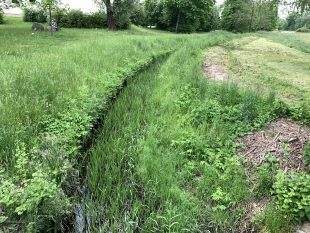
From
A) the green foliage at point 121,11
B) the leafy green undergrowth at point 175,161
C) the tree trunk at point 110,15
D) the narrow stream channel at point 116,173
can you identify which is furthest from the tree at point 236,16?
the narrow stream channel at point 116,173

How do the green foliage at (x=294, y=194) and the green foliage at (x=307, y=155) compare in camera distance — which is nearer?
the green foliage at (x=294, y=194)

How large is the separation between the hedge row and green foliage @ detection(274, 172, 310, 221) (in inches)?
1371

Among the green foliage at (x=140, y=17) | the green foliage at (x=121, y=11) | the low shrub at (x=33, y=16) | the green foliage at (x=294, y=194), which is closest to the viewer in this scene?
the green foliage at (x=294, y=194)

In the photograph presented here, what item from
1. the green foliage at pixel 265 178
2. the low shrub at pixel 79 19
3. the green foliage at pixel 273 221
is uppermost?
the low shrub at pixel 79 19

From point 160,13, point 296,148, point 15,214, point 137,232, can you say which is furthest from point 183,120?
point 160,13

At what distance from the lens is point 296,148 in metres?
7.34

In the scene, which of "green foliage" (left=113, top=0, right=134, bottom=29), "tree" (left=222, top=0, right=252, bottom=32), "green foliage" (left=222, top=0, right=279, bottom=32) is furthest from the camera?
"tree" (left=222, top=0, right=252, bottom=32)

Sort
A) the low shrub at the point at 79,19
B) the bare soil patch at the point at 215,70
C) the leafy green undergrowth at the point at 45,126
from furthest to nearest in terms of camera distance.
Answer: the low shrub at the point at 79,19, the bare soil patch at the point at 215,70, the leafy green undergrowth at the point at 45,126

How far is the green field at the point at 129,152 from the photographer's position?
5.38 meters

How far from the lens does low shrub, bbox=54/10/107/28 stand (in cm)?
3894

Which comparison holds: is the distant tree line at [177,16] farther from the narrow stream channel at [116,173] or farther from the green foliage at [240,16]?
the narrow stream channel at [116,173]

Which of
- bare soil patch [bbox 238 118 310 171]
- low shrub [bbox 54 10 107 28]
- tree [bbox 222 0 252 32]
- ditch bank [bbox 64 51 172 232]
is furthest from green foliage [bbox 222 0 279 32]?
bare soil patch [bbox 238 118 310 171]

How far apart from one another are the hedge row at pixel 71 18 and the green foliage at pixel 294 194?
34.8m

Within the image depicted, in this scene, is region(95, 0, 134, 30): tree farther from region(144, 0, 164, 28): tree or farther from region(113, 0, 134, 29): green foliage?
region(144, 0, 164, 28): tree
